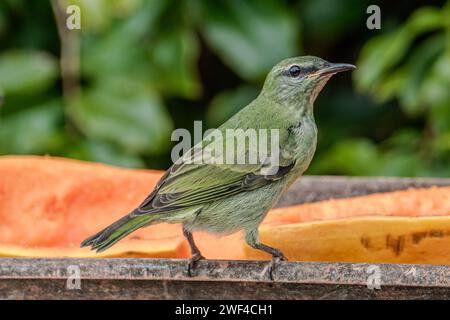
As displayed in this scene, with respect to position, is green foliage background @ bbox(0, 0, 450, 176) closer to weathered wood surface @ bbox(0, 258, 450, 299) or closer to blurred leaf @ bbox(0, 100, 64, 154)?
blurred leaf @ bbox(0, 100, 64, 154)

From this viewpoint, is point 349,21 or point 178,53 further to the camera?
point 349,21

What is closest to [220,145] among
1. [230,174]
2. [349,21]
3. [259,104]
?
[230,174]

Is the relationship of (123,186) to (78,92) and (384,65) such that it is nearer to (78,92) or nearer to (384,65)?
(78,92)

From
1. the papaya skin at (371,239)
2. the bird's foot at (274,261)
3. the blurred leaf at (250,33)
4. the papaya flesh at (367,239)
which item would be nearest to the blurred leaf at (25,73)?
the blurred leaf at (250,33)

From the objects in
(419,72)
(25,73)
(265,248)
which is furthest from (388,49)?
(265,248)

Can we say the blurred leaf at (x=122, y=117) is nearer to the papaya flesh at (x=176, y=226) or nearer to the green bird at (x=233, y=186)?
the papaya flesh at (x=176, y=226)

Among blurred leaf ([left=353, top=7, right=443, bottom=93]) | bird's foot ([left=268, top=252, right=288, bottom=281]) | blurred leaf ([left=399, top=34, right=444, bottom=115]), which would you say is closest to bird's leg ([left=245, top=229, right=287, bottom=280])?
bird's foot ([left=268, top=252, right=288, bottom=281])
